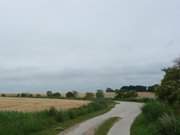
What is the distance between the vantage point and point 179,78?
4875 centimetres

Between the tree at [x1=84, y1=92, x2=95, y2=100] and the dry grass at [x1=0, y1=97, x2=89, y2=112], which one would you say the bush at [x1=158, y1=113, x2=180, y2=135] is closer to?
the dry grass at [x1=0, y1=97, x2=89, y2=112]

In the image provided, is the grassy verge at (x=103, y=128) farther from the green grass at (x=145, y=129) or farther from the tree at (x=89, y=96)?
the tree at (x=89, y=96)

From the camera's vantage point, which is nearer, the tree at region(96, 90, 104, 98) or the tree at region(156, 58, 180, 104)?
the tree at region(156, 58, 180, 104)

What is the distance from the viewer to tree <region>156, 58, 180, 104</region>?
4559cm

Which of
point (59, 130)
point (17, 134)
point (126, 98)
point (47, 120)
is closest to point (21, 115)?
point (47, 120)

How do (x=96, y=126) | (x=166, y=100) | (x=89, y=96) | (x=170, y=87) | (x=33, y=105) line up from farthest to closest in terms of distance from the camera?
(x=89, y=96), (x=33, y=105), (x=166, y=100), (x=170, y=87), (x=96, y=126)

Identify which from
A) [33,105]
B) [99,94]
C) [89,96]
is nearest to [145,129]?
[33,105]

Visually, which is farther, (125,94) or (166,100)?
(125,94)

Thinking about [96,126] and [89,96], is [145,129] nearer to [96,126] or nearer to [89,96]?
[96,126]

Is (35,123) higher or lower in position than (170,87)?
lower

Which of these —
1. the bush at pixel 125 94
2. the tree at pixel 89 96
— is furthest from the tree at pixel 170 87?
the bush at pixel 125 94

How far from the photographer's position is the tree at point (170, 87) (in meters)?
45.6

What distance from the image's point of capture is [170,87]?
46625mm

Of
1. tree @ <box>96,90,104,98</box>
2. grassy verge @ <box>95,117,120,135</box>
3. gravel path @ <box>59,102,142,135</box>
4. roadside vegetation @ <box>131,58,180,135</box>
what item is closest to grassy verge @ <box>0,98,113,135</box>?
gravel path @ <box>59,102,142,135</box>
